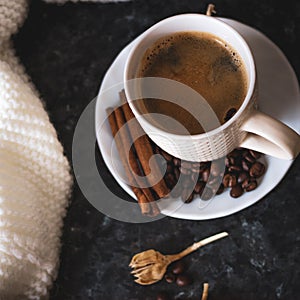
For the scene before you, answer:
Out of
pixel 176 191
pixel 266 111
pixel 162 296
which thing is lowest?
pixel 162 296

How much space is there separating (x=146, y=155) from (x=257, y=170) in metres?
0.15

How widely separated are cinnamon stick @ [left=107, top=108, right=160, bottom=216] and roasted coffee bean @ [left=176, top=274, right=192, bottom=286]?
0.10 meters

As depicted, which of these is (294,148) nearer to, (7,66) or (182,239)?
(182,239)

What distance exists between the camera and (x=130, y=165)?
36.6 inches

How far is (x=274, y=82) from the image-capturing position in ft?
2.99

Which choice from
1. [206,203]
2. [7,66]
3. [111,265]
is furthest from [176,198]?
[7,66]

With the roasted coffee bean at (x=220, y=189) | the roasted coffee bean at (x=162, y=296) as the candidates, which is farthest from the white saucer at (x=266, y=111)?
the roasted coffee bean at (x=162, y=296)

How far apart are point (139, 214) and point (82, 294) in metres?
0.14

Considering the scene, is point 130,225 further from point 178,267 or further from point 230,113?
point 230,113

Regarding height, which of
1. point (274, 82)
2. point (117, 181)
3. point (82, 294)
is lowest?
point (82, 294)

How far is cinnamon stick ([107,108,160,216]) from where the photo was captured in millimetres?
921

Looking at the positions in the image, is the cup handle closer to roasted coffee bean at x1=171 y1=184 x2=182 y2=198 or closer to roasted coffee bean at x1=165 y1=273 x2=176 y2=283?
roasted coffee bean at x1=171 y1=184 x2=182 y2=198

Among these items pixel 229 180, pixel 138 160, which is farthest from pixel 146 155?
pixel 229 180

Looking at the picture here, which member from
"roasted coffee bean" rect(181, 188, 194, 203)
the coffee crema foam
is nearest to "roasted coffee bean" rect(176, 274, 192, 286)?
"roasted coffee bean" rect(181, 188, 194, 203)
